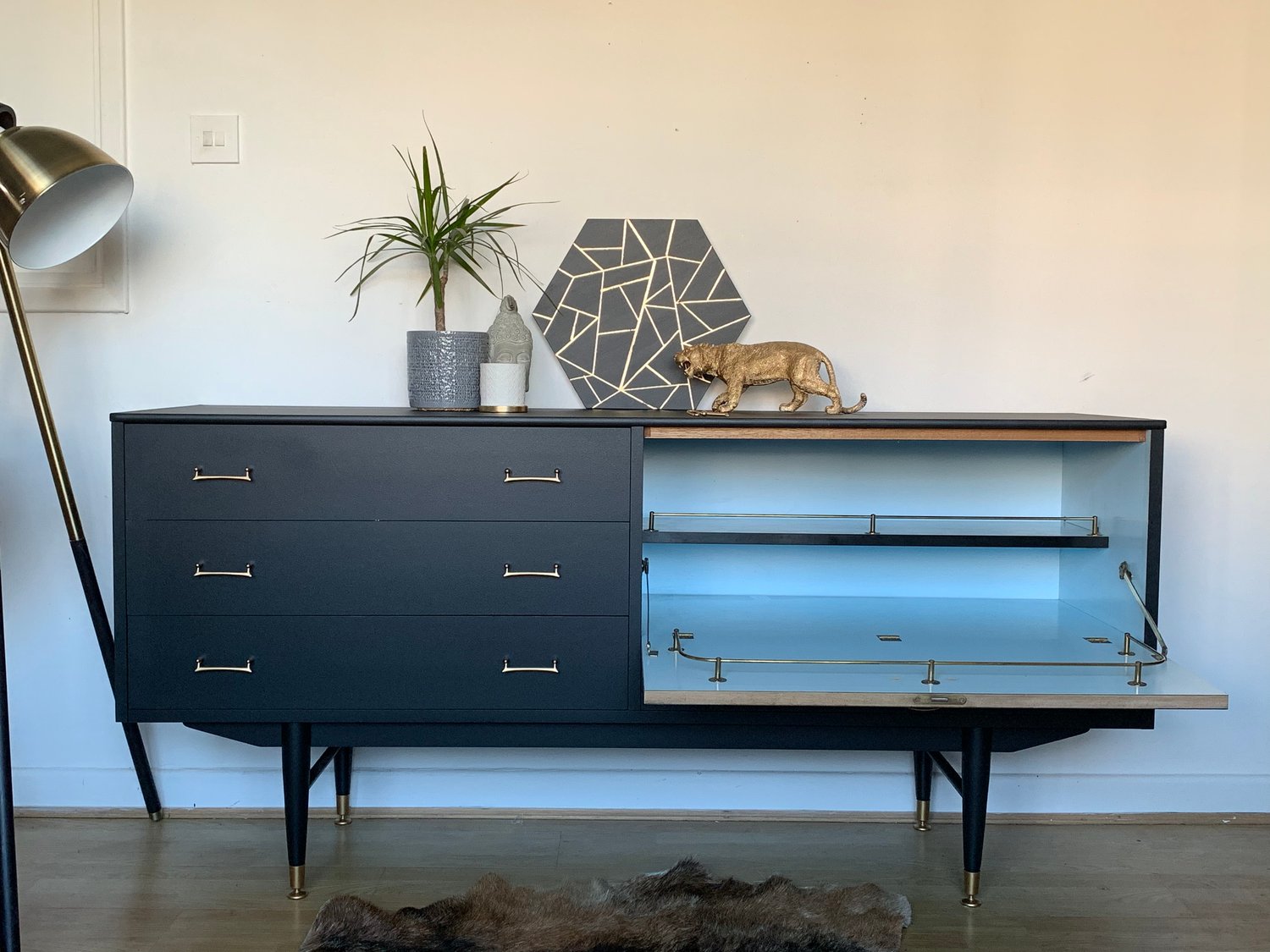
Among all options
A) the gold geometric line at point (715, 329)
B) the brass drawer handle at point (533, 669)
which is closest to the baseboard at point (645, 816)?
the brass drawer handle at point (533, 669)

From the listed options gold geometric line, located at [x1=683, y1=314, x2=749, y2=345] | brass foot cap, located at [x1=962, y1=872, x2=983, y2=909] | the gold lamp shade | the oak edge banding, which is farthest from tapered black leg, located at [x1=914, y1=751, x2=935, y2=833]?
the gold lamp shade

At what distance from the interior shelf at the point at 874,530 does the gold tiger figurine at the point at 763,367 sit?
0.93 feet

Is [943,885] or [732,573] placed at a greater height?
[732,573]

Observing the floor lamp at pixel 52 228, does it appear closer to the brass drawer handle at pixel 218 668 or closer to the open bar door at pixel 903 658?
the brass drawer handle at pixel 218 668

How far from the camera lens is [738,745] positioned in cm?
219

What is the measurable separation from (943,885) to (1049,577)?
0.80 metres

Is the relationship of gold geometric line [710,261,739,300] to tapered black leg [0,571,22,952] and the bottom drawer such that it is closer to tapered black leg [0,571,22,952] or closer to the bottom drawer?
the bottom drawer

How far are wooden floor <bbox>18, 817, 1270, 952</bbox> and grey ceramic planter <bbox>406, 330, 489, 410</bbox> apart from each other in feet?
3.42

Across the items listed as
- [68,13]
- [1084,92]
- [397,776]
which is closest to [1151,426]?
[1084,92]

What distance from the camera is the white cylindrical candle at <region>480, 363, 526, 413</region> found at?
→ 2352mm

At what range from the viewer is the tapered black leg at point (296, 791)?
2.19 meters

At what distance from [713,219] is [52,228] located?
4.76 feet

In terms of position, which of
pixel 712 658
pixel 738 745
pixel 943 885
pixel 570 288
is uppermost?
pixel 570 288

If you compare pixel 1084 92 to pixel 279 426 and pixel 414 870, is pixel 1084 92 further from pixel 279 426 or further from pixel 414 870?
pixel 414 870
